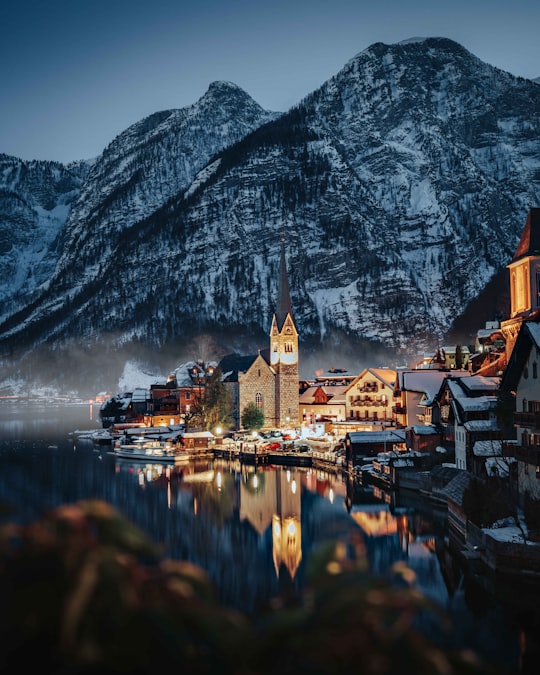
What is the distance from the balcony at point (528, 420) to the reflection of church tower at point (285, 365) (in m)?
79.0

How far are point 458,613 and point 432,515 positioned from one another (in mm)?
20272

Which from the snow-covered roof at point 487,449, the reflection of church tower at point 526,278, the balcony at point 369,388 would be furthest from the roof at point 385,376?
the snow-covered roof at point 487,449

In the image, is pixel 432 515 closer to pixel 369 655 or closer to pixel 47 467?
pixel 369 655

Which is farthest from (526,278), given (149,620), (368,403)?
(149,620)

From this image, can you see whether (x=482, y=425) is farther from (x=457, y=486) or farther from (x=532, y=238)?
(x=532, y=238)

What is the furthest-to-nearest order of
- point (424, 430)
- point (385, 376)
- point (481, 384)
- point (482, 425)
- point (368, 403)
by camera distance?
point (385, 376) → point (368, 403) → point (424, 430) → point (481, 384) → point (482, 425)

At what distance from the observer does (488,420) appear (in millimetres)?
49031

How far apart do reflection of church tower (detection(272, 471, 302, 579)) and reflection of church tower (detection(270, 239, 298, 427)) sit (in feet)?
149

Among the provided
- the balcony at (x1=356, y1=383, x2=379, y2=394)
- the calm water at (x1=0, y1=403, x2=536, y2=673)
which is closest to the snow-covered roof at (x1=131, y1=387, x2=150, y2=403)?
the calm water at (x1=0, y1=403, x2=536, y2=673)

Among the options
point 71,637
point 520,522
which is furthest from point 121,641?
point 520,522

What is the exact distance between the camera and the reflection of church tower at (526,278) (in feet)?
173

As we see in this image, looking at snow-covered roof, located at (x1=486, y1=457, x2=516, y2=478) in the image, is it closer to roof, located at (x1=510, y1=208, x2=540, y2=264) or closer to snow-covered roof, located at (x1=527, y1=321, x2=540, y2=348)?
snow-covered roof, located at (x1=527, y1=321, x2=540, y2=348)

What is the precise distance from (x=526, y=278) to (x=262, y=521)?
2666 cm

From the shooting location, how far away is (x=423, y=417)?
68562 millimetres
